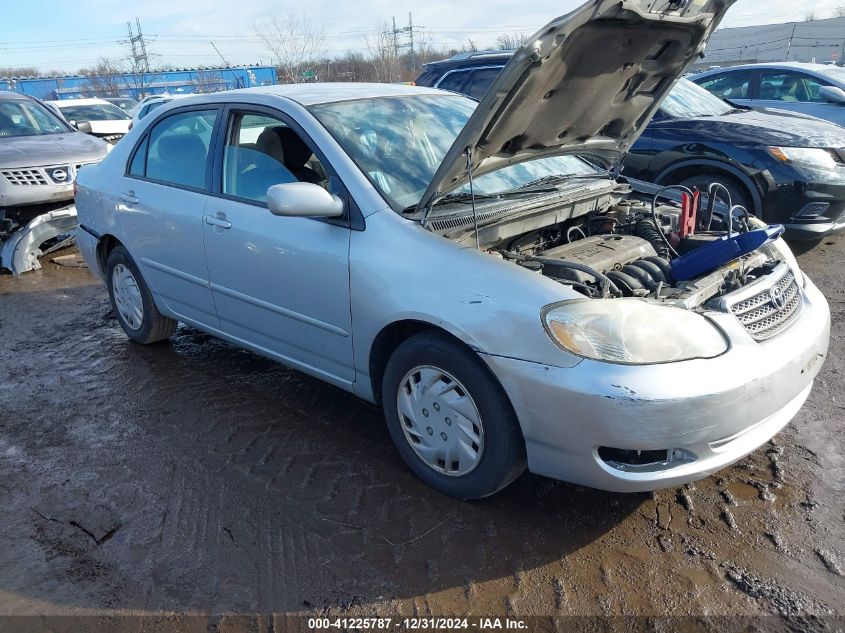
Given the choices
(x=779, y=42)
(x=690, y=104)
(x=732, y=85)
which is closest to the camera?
(x=690, y=104)

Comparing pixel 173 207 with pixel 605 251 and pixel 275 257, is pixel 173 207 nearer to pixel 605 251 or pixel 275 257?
pixel 275 257

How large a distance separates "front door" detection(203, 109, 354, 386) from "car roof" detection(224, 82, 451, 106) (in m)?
0.18

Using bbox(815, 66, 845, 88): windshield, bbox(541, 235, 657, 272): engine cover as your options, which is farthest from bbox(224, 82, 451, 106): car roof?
bbox(815, 66, 845, 88): windshield

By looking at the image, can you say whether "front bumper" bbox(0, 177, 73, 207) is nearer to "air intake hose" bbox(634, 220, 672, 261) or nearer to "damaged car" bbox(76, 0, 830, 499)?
"damaged car" bbox(76, 0, 830, 499)

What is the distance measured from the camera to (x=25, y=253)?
7.02 m

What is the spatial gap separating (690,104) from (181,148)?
4986 mm

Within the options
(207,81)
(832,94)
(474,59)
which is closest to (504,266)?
(474,59)

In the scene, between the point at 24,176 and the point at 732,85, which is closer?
the point at 24,176

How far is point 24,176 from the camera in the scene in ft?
23.5

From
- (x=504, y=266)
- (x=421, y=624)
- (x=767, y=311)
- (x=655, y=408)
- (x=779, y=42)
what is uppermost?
(x=504, y=266)

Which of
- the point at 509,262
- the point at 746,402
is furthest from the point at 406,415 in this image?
the point at 746,402

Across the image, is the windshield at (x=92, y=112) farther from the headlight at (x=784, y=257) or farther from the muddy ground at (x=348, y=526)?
the headlight at (x=784, y=257)

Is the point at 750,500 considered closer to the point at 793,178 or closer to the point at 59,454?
the point at 59,454

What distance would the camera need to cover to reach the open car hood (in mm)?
2566
